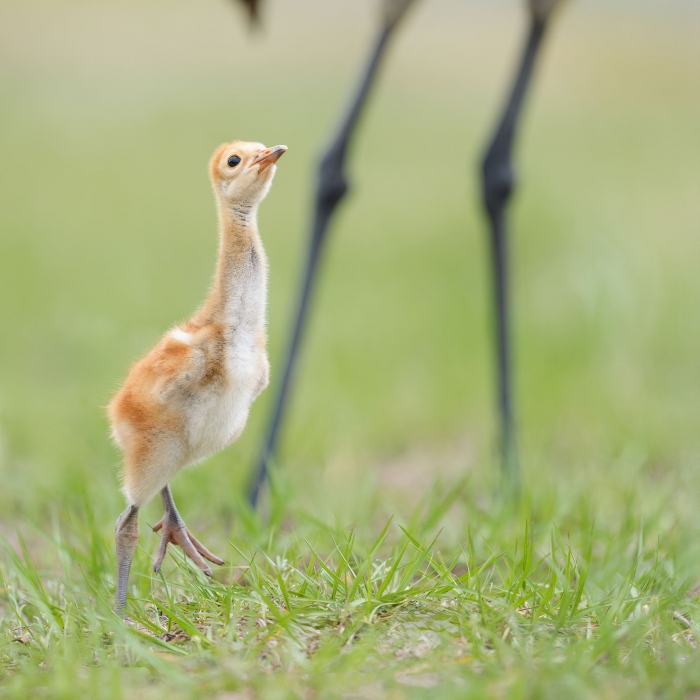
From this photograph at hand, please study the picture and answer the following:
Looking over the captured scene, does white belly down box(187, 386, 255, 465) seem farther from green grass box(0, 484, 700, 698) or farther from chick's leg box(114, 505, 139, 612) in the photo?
green grass box(0, 484, 700, 698)

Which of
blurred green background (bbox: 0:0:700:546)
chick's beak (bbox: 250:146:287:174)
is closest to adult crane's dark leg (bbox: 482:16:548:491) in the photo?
blurred green background (bbox: 0:0:700:546)

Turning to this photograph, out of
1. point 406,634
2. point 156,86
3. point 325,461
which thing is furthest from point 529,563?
point 156,86

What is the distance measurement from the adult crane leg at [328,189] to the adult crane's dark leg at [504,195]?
1.18 ft

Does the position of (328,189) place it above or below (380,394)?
above

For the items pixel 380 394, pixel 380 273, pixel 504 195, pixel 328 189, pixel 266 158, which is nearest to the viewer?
pixel 266 158

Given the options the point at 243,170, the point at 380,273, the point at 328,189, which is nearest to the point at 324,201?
the point at 328,189

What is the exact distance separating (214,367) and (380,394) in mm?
2467

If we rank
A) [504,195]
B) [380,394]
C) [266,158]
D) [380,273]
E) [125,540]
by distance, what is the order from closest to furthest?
[266,158] → [125,540] → [504,195] → [380,394] → [380,273]

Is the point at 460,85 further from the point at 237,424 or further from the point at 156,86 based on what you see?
the point at 237,424

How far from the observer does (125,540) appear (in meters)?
1.43

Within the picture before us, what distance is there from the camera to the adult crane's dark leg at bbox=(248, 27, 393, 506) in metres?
2.44

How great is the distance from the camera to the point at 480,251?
563 centimetres

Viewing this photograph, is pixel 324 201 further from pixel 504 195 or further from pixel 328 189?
pixel 504 195

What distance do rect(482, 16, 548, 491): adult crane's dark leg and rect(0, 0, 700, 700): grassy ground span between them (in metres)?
0.23
